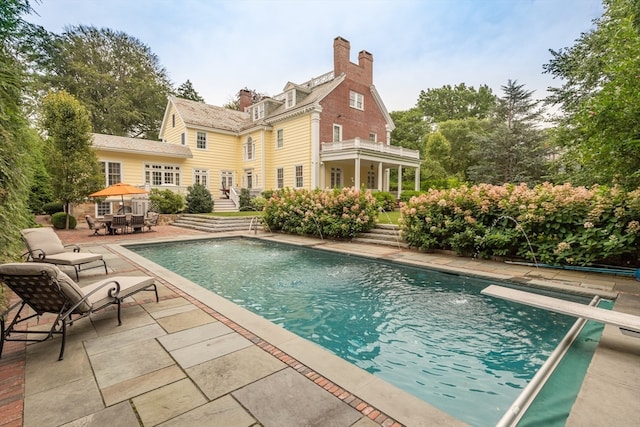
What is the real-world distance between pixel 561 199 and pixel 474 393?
577 centimetres

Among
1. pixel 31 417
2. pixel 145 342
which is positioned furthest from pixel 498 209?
pixel 31 417

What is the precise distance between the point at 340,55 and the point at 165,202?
601 inches

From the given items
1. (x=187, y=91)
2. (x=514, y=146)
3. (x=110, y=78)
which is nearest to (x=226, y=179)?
(x=110, y=78)

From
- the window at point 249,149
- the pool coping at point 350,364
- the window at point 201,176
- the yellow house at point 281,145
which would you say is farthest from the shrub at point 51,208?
the pool coping at point 350,364

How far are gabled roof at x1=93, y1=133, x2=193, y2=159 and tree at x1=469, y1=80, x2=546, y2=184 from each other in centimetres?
2223

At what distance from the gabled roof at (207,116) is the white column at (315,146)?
7.81 m

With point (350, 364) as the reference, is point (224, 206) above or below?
above

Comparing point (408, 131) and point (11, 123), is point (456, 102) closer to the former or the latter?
point (408, 131)

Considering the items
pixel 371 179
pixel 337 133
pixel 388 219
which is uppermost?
pixel 337 133

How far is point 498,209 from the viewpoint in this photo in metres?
7.24

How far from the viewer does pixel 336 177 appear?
844 inches

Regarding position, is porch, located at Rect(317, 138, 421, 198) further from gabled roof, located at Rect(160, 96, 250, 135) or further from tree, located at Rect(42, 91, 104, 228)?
tree, located at Rect(42, 91, 104, 228)

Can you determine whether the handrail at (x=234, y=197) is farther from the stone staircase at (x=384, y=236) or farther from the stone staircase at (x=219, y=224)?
the stone staircase at (x=384, y=236)

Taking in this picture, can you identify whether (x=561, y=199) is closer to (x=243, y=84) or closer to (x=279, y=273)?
(x=279, y=273)
